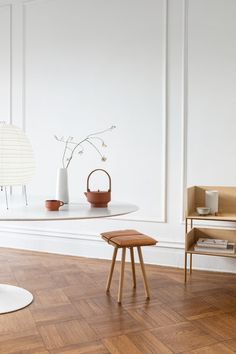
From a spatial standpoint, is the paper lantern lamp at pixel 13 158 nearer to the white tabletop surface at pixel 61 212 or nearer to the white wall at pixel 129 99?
the white tabletop surface at pixel 61 212

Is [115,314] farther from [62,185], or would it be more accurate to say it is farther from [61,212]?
[62,185]

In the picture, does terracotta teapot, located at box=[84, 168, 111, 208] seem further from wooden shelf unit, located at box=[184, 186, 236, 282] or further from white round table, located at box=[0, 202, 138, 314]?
wooden shelf unit, located at box=[184, 186, 236, 282]

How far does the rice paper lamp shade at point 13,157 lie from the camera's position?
8.50 feet

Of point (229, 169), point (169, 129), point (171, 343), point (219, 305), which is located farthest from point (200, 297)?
point (169, 129)

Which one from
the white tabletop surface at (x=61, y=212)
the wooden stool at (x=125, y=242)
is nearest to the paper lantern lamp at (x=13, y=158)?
the white tabletop surface at (x=61, y=212)

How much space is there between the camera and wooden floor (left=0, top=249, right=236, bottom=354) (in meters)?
2.38

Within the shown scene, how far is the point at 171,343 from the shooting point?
94.6 inches

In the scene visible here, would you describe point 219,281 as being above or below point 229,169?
below

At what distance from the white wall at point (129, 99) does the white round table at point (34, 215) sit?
0.72m

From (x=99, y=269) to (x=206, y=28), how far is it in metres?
2.32

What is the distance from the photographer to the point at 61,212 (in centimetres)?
270

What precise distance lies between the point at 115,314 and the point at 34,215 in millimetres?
861

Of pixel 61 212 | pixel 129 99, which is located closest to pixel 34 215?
pixel 61 212

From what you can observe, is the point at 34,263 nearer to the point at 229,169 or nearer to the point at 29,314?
the point at 29,314
